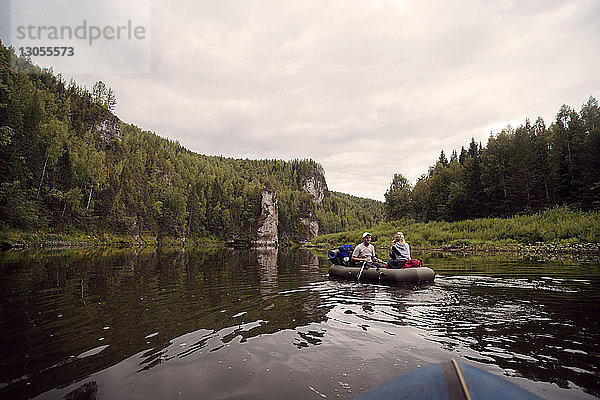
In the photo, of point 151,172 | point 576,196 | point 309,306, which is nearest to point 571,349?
point 309,306

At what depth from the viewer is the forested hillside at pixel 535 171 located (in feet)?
124

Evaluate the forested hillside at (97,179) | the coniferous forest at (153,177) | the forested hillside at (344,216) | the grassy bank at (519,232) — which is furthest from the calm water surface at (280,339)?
the forested hillside at (344,216)

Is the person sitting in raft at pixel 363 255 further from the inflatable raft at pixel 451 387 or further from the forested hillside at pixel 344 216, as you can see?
the forested hillside at pixel 344 216

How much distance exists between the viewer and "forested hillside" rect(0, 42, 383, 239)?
134ft

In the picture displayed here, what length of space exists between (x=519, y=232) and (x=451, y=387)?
35.7m

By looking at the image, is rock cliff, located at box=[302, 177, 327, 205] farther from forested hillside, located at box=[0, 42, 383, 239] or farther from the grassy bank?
the grassy bank

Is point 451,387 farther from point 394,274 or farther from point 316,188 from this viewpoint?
point 316,188

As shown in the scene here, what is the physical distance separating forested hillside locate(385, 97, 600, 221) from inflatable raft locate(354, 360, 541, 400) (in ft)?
133

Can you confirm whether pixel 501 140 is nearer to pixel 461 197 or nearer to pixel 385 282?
pixel 461 197

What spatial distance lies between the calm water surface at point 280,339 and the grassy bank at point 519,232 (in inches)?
834

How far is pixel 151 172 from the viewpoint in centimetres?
9112

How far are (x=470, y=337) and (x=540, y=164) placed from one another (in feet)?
151

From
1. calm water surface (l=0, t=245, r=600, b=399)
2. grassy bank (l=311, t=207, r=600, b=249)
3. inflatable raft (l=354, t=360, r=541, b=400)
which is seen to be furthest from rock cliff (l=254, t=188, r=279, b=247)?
inflatable raft (l=354, t=360, r=541, b=400)

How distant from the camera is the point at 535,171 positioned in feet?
136
